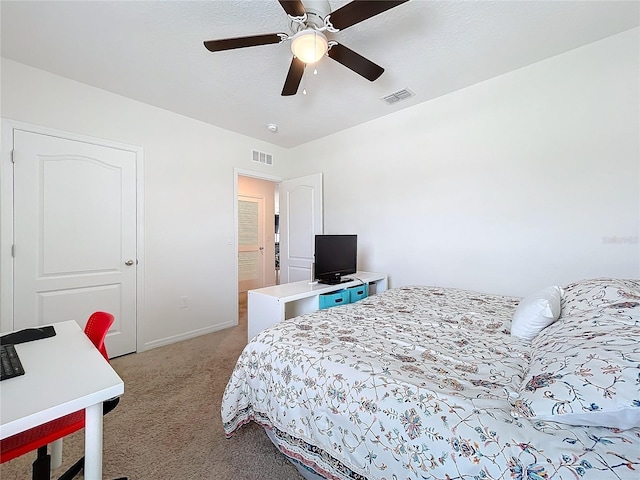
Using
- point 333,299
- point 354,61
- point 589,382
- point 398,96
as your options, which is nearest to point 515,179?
point 398,96

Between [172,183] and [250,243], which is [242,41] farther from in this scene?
[250,243]

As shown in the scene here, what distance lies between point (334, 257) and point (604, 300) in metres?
1.96

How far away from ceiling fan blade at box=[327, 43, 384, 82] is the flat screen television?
4.64 feet

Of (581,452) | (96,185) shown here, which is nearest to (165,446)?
(581,452)

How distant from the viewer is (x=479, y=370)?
1.09 metres

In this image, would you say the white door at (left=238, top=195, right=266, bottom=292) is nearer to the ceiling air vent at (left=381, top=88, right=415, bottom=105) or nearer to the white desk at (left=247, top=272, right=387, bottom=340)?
the white desk at (left=247, top=272, right=387, bottom=340)

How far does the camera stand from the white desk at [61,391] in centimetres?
72

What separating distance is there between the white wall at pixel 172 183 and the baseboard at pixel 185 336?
0.04ft

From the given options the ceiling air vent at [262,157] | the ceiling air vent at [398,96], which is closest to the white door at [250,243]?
the ceiling air vent at [262,157]

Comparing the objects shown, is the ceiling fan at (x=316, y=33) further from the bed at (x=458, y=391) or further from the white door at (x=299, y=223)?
the white door at (x=299, y=223)

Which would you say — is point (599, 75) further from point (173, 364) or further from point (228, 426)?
point (173, 364)

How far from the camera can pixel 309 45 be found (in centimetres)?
161

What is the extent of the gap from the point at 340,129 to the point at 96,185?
278cm

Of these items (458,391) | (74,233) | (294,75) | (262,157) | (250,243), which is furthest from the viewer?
(250,243)
